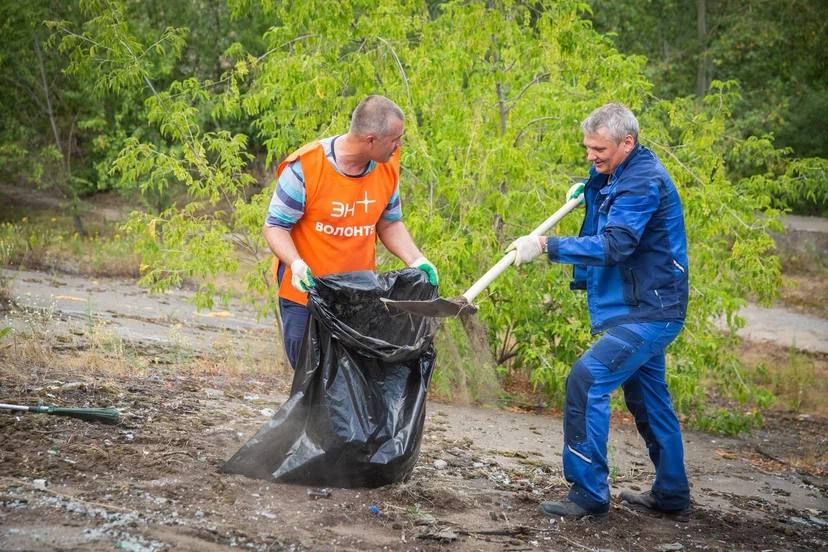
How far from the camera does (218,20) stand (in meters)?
17.9

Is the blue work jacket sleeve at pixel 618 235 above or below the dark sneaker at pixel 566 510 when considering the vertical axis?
above

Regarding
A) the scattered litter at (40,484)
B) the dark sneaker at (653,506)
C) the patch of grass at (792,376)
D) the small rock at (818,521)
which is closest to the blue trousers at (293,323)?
the scattered litter at (40,484)

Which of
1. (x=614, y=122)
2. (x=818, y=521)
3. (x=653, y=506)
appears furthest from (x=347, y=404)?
(x=818, y=521)

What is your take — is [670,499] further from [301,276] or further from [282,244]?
[282,244]

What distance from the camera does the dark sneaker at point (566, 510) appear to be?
165 inches

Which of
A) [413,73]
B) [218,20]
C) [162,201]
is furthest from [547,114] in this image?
[218,20]

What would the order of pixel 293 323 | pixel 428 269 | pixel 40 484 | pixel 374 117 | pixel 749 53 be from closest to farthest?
pixel 40 484 → pixel 374 117 → pixel 293 323 → pixel 428 269 → pixel 749 53

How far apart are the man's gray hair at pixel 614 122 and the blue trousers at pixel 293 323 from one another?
1.56 m

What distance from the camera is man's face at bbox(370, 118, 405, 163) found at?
4.05m

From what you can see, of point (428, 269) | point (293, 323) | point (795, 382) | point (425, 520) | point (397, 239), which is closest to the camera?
point (425, 520)

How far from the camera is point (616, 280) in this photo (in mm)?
4246

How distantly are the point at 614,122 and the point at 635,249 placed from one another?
1.89 feet

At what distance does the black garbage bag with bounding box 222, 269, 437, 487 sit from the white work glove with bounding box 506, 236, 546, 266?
594 mm

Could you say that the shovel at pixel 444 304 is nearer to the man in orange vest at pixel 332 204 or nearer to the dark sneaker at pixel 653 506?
the man in orange vest at pixel 332 204
